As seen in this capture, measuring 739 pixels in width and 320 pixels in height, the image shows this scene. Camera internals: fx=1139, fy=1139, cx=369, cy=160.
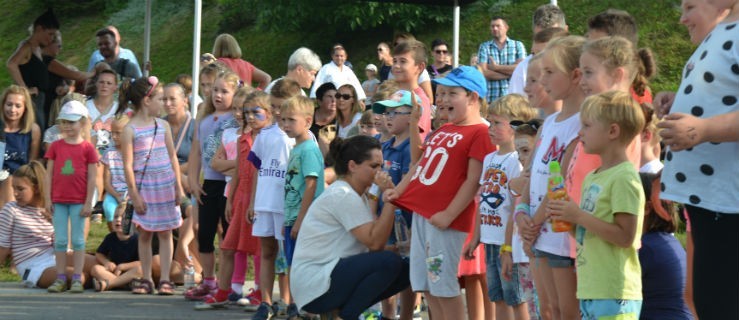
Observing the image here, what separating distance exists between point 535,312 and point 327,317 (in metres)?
1.41

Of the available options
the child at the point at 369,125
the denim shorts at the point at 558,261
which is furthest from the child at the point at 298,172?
the denim shorts at the point at 558,261

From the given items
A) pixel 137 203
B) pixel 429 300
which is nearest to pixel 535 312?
pixel 429 300

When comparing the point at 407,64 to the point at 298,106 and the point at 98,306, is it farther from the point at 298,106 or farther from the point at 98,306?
the point at 98,306

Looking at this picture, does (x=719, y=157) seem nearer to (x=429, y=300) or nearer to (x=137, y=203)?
(x=429, y=300)

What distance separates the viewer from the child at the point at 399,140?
7043 millimetres

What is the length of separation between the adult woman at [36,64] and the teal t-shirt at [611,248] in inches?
379

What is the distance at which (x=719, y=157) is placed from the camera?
4125mm

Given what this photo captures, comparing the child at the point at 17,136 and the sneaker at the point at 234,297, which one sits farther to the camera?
the child at the point at 17,136

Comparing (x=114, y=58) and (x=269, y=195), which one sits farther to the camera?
(x=114, y=58)

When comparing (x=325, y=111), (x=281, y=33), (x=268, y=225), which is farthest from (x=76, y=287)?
(x=281, y=33)

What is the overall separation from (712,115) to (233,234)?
16.3ft

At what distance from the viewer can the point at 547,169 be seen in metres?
5.18

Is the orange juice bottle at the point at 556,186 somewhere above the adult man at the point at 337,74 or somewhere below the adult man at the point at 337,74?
below

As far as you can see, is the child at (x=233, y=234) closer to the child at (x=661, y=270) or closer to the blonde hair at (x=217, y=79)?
the blonde hair at (x=217, y=79)
